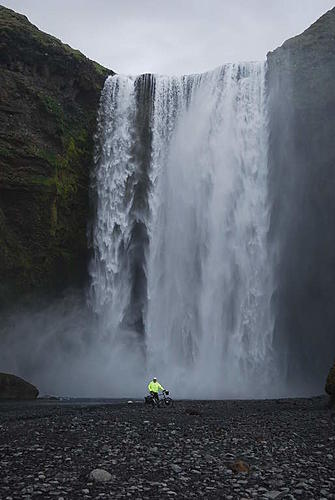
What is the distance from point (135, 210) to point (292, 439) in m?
25.4

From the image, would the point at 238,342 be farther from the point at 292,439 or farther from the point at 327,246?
the point at 292,439

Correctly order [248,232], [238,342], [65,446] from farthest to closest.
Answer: [248,232] < [238,342] < [65,446]

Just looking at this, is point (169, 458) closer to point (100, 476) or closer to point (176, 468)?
point (176, 468)

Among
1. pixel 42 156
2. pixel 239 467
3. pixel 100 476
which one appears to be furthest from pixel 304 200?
pixel 100 476

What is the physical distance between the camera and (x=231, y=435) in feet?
33.6

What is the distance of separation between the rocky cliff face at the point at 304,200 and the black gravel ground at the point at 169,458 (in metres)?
19.2

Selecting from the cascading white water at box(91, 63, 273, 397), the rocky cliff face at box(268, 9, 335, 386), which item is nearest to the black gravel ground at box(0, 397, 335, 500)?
the cascading white water at box(91, 63, 273, 397)

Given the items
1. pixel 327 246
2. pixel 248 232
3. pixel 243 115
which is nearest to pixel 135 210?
pixel 248 232

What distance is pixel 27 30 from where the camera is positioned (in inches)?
1288

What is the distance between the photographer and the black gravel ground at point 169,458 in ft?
20.7

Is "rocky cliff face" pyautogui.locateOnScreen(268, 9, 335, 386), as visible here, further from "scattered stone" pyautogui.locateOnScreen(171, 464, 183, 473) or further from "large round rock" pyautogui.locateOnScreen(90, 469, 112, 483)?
"large round rock" pyautogui.locateOnScreen(90, 469, 112, 483)

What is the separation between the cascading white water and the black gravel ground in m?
17.3

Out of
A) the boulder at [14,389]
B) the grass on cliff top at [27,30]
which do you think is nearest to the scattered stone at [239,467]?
the boulder at [14,389]

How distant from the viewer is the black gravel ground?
6.32 m
